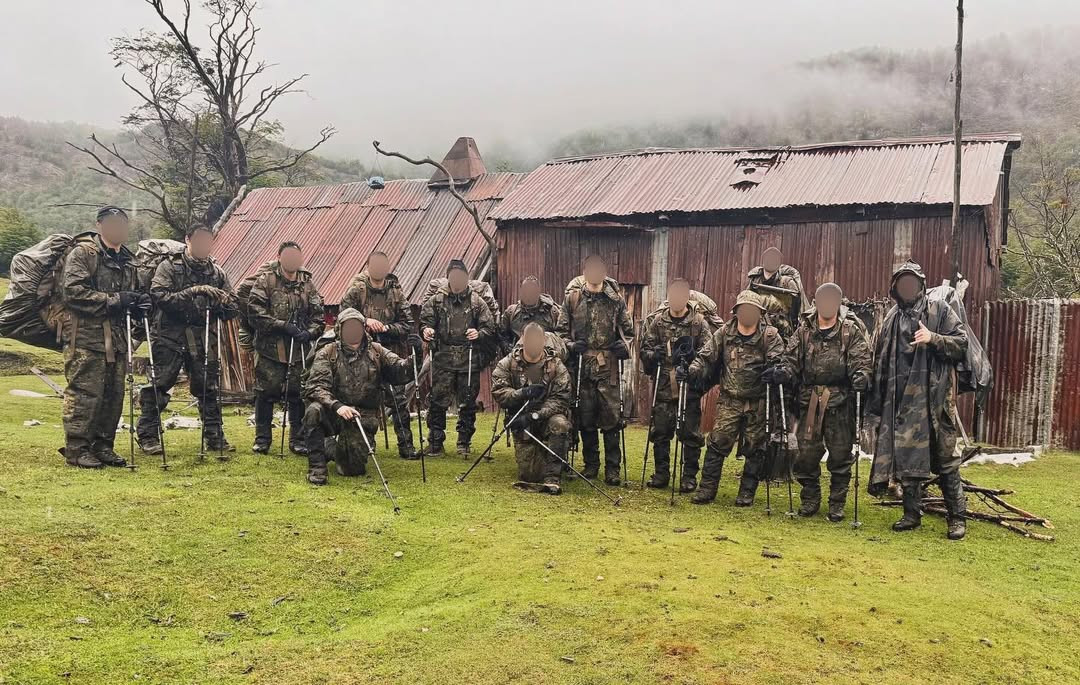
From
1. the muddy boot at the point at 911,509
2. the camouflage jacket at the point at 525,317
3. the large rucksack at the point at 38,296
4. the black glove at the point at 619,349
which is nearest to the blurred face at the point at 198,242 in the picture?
the large rucksack at the point at 38,296

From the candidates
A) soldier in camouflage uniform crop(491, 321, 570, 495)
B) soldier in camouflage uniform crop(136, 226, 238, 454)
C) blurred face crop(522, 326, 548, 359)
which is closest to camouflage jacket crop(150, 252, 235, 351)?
soldier in camouflage uniform crop(136, 226, 238, 454)

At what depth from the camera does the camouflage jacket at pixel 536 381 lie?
8523mm

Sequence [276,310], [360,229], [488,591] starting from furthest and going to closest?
[360,229]
[276,310]
[488,591]

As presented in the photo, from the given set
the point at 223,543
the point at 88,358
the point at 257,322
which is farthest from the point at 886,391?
the point at 88,358

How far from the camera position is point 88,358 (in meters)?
7.99

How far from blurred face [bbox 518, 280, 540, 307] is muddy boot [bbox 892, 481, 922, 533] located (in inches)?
182

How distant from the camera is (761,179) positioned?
13.8 m

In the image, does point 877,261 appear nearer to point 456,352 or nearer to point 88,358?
point 456,352

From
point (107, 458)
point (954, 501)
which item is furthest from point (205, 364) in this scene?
point (954, 501)

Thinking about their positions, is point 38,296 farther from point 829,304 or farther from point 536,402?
point 829,304

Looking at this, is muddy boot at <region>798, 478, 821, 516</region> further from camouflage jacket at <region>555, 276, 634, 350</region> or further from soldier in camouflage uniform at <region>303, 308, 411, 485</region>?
soldier in camouflage uniform at <region>303, 308, 411, 485</region>

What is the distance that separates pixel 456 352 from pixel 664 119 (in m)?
80.6

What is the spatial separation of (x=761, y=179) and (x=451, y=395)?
6.88 meters

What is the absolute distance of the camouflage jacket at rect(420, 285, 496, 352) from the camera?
1009cm
